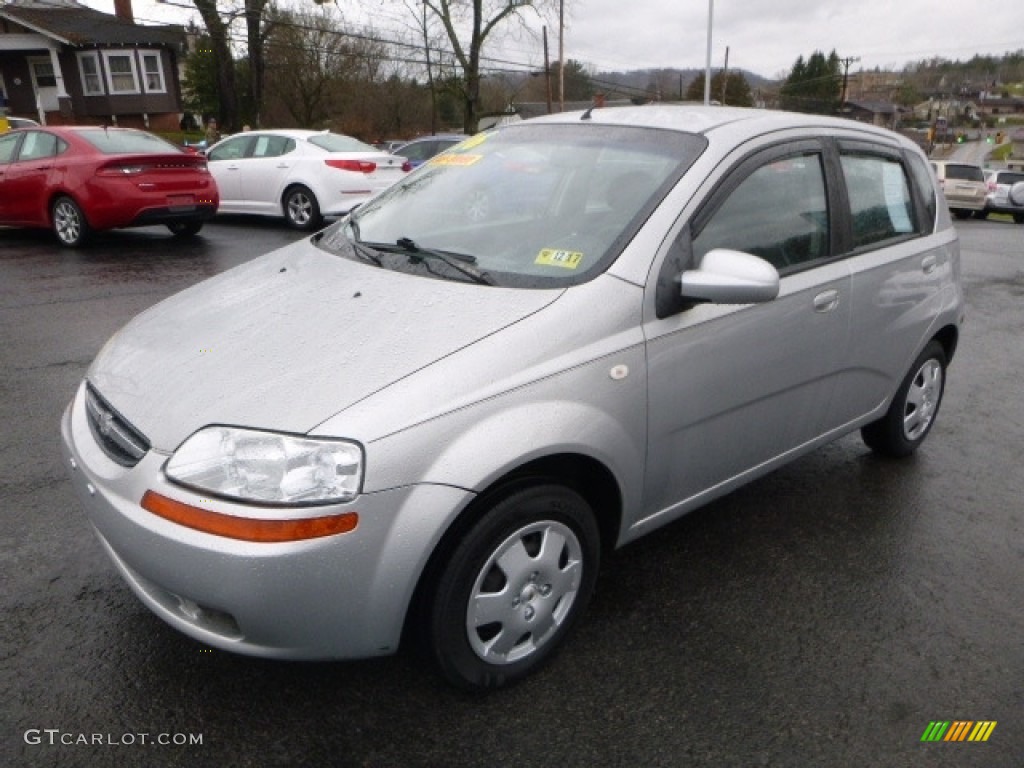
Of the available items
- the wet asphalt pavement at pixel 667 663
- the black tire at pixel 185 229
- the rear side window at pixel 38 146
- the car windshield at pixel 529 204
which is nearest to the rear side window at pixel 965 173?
the black tire at pixel 185 229

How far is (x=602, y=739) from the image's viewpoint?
217 centimetres

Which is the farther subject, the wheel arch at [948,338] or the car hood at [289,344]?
the wheel arch at [948,338]

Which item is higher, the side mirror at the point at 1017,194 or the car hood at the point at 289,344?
the car hood at the point at 289,344

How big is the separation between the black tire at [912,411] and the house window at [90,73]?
1642 inches

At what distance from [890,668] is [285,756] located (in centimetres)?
184

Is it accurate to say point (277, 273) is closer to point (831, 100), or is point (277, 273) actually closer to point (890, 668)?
point (890, 668)

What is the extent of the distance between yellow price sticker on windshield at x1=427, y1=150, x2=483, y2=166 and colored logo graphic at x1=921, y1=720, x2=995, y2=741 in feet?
8.57

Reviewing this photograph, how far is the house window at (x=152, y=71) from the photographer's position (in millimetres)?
37656

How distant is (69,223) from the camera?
31.1 ft

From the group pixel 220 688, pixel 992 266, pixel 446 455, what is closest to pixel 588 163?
pixel 446 455

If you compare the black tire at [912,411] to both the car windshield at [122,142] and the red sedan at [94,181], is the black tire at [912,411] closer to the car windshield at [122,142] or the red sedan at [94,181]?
the red sedan at [94,181]

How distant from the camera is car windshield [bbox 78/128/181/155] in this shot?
9227 millimetres

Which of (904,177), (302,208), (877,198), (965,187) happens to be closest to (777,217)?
(877,198)

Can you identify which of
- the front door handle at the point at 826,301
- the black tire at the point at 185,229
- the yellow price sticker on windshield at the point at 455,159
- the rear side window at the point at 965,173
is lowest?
the rear side window at the point at 965,173
